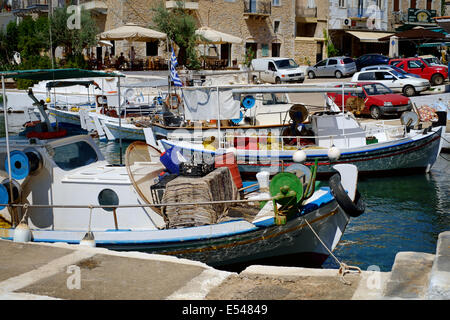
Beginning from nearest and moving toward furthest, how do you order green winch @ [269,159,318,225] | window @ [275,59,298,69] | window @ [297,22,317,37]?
green winch @ [269,159,318,225], window @ [275,59,298,69], window @ [297,22,317,37]

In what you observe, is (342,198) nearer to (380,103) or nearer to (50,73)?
(50,73)

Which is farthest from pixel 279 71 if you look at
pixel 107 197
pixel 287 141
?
pixel 107 197

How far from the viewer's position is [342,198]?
26.3 ft

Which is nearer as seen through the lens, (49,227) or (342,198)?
(342,198)

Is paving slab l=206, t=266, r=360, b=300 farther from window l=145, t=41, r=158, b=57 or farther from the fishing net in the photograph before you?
window l=145, t=41, r=158, b=57

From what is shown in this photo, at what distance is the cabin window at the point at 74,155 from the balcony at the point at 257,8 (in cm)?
3307

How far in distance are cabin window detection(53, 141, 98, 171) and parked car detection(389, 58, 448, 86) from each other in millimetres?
24271

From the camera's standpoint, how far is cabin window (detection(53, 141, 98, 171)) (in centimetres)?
869

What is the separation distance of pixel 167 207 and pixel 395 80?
21.2m

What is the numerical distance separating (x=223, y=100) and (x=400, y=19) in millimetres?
37258

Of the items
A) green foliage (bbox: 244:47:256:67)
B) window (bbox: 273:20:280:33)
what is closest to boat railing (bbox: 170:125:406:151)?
green foliage (bbox: 244:47:256:67)

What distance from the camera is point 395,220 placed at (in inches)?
488

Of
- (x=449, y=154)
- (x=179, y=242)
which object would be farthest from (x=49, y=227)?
(x=449, y=154)

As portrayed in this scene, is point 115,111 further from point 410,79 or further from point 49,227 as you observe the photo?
point 49,227
